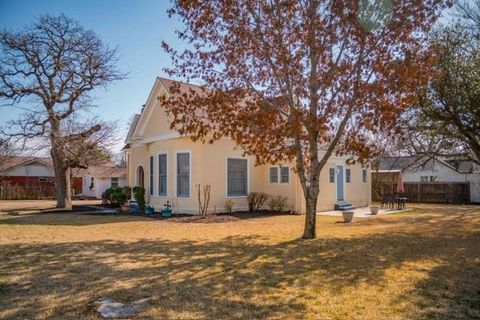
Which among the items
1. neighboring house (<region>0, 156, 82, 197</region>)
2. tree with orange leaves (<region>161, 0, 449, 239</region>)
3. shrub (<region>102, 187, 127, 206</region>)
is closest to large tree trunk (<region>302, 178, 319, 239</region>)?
tree with orange leaves (<region>161, 0, 449, 239</region>)

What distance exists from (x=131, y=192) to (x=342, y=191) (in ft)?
38.3

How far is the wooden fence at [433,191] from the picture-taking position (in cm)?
2848

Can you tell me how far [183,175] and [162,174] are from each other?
1639 millimetres

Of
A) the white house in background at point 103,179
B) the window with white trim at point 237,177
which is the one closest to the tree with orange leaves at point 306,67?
the window with white trim at point 237,177

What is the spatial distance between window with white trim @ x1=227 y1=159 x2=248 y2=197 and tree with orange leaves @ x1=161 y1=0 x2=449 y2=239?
7633 millimetres

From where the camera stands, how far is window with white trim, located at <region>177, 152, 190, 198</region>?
58.9 ft

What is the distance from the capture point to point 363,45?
378 inches

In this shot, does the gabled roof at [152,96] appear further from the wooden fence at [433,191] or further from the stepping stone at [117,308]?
the wooden fence at [433,191]

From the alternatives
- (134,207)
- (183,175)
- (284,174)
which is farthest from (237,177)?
(134,207)

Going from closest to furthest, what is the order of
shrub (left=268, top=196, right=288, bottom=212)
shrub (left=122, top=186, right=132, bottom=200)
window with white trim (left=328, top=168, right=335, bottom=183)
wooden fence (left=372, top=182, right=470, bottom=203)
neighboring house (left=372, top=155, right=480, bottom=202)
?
shrub (left=268, top=196, right=288, bottom=212)
window with white trim (left=328, top=168, right=335, bottom=183)
shrub (left=122, top=186, right=132, bottom=200)
wooden fence (left=372, top=182, right=470, bottom=203)
neighboring house (left=372, top=155, right=480, bottom=202)

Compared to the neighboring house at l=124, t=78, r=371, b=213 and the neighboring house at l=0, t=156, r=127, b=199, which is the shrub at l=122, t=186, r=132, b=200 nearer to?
the neighboring house at l=124, t=78, r=371, b=213

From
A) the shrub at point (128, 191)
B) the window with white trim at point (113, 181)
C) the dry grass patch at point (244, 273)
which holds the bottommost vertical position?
the dry grass patch at point (244, 273)

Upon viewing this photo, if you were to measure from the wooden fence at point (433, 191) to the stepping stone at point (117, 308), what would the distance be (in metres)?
25.3

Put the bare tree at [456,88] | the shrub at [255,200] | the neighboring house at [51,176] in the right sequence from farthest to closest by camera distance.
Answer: the neighboring house at [51,176] < the shrub at [255,200] < the bare tree at [456,88]
